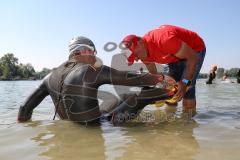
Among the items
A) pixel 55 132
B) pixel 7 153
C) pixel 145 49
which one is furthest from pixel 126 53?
pixel 7 153

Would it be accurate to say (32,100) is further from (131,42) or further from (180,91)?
(180,91)

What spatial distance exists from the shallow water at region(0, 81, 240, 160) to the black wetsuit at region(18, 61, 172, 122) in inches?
8.7

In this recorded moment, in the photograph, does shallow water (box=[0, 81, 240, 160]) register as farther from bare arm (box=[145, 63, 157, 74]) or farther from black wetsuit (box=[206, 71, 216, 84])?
black wetsuit (box=[206, 71, 216, 84])

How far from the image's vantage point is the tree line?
119 meters

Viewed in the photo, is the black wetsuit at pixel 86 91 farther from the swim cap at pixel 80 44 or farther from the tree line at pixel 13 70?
the tree line at pixel 13 70

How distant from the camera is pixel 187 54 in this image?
17.4 feet

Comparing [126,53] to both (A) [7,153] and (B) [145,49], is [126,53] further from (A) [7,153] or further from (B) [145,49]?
(A) [7,153]

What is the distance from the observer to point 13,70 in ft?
405

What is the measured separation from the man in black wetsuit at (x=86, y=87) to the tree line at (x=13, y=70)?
11620cm

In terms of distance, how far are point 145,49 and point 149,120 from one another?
1.21 metres

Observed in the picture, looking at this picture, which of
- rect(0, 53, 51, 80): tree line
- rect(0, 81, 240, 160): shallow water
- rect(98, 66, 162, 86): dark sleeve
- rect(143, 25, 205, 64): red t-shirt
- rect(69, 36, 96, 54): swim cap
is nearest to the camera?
rect(0, 81, 240, 160): shallow water

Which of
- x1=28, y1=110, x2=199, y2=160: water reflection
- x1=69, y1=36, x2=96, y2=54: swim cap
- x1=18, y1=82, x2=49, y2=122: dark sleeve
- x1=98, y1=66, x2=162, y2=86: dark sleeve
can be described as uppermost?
x1=69, y1=36, x2=96, y2=54: swim cap

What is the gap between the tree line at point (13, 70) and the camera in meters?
119

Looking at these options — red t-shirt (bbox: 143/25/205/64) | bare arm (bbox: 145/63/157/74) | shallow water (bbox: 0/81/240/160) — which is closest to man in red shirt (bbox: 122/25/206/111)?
red t-shirt (bbox: 143/25/205/64)
